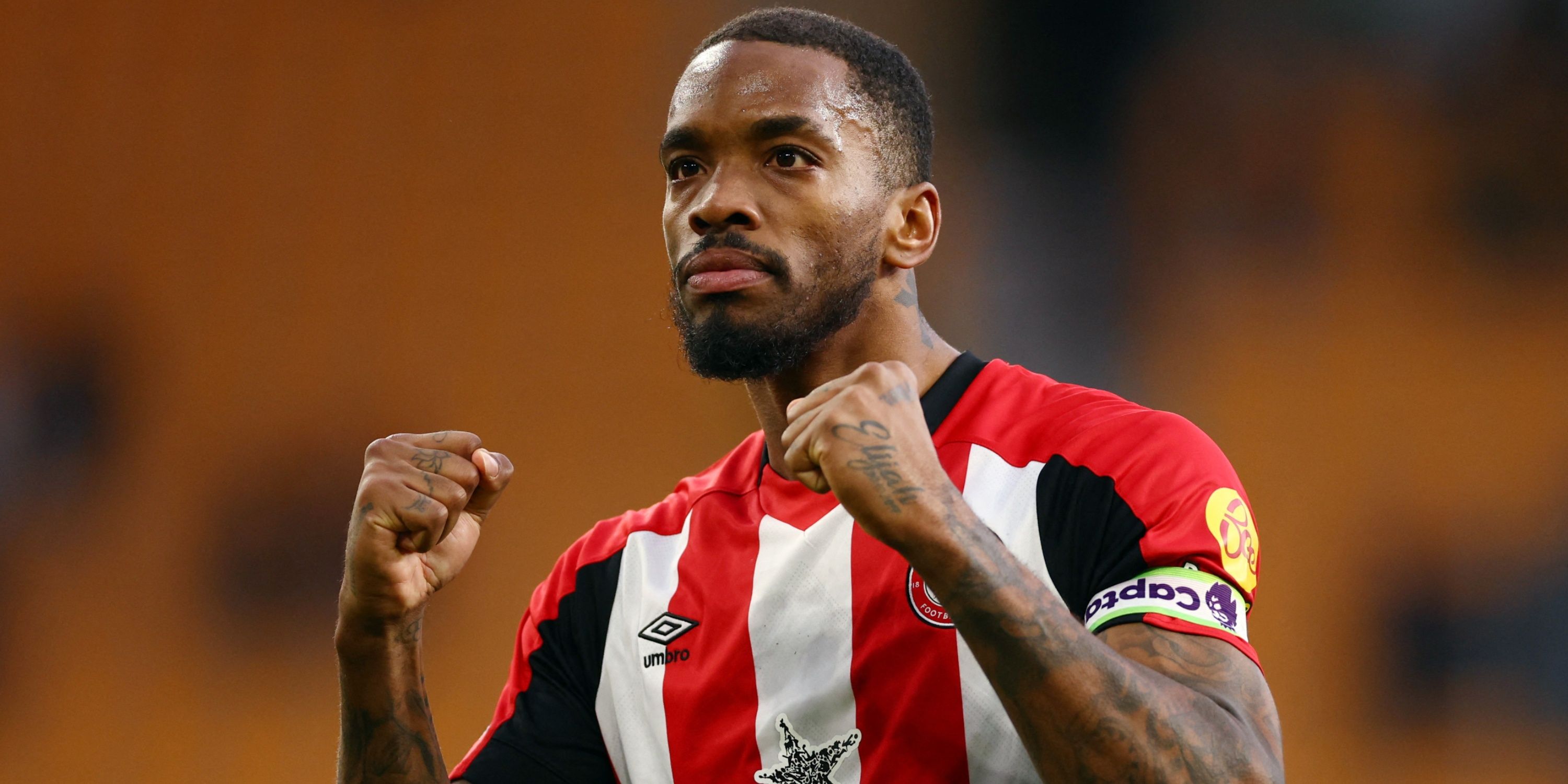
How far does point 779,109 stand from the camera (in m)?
1.85

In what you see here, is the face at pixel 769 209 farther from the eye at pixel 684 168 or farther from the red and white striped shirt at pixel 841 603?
the red and white striped shirt at pixel 841 603

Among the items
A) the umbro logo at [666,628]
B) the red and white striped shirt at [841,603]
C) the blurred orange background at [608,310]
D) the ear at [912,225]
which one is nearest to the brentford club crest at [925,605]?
the red and white striped shirt at [841,603]

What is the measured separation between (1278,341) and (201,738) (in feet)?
10.4

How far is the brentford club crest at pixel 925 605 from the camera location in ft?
5.35

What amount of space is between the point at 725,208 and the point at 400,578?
2.10 feet

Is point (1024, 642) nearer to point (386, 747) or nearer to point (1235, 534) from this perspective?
point (1235, 534)

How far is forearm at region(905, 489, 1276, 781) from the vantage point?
4.04 feet

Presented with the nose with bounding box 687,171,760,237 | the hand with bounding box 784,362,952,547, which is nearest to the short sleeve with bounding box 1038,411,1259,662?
the hand with bounding box 784,362,952,547

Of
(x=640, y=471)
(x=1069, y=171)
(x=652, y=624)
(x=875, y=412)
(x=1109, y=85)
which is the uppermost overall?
(x=1109, y=85)

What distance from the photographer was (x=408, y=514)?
5.26ft

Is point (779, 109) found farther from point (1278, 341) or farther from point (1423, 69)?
point (1423, 69)

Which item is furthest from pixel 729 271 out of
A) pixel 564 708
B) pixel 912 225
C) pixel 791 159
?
pixel 564 708

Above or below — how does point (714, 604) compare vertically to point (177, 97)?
below

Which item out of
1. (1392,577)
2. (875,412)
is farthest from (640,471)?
(875,412)
